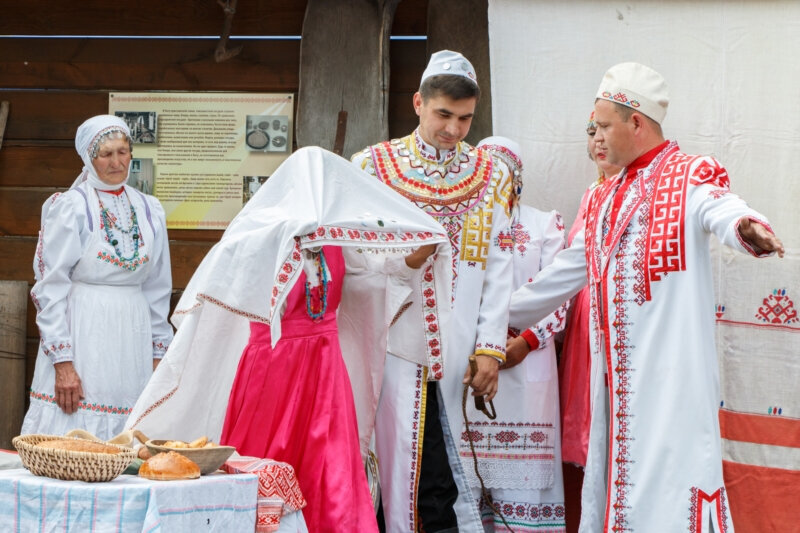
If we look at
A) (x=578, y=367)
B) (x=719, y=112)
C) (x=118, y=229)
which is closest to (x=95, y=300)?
(x=118, y=229)

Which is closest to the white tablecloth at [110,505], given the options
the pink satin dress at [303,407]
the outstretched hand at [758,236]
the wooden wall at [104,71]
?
the pink satin dress at [303,407]

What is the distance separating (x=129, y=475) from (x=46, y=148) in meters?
3.21

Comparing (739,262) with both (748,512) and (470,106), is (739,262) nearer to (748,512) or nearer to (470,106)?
(748,512)

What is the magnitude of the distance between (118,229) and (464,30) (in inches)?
77.8

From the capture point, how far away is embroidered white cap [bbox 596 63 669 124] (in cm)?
401

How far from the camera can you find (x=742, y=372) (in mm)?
4648

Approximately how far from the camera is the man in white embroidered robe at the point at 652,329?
12.1 ft

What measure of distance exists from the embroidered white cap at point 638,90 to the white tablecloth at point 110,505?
2052mm

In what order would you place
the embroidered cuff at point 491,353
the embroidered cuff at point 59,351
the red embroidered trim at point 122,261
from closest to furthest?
the embroidered cuff at point 491,353
the embroidered cuff at point 59,351
the red embroidered trim at point 122,261

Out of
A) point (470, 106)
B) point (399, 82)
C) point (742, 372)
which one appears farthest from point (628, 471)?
point (399, 82)

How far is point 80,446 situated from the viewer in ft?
10.0

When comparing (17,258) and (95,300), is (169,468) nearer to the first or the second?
(95,300)

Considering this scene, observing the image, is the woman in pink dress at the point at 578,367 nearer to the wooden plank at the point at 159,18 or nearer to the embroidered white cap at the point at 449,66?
the embroidered white cap at the point at 449,66

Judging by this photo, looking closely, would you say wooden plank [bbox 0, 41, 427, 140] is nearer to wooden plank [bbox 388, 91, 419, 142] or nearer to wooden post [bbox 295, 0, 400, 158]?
wooden post [bbox 295, 0, 400, 158]
